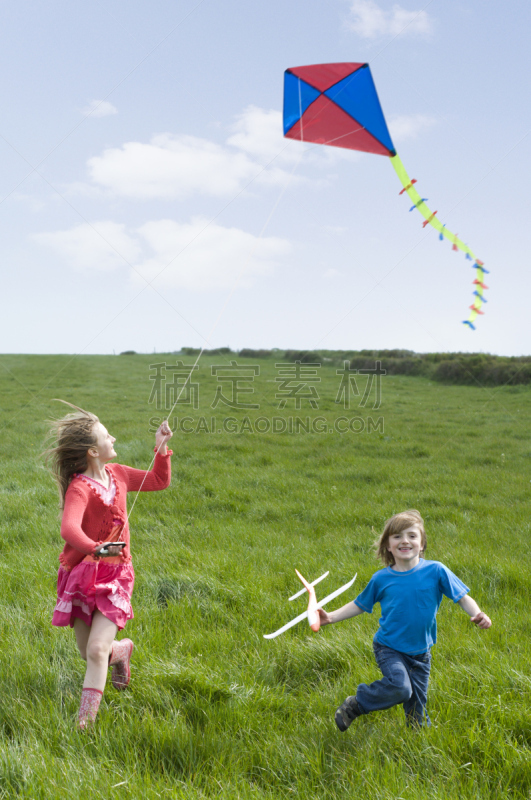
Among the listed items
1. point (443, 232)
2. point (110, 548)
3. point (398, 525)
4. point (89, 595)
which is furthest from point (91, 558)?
point (443, 232)

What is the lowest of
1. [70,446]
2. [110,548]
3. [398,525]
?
[110,548]

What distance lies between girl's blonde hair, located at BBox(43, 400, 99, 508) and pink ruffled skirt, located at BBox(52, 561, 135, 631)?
0.40 m

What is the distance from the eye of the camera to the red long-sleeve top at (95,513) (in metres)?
2.75

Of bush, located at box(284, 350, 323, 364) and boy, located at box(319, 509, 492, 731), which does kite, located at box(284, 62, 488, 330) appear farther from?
bush, located at box(284, 350, 323, 364)

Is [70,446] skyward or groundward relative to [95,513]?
skyward

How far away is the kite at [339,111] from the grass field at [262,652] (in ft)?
12.4

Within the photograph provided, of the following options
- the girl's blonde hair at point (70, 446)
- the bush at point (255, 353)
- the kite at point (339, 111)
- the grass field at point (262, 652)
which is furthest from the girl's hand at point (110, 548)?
the bush at point (255, 353)

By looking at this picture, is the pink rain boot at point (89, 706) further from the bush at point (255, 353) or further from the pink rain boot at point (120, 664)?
the bush at point (255, 353)

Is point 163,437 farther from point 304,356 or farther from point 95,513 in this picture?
point 304,356

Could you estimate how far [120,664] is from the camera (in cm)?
301

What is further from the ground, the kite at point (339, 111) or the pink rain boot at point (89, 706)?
the kite at point (339, 111)

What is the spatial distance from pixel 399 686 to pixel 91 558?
173 cm

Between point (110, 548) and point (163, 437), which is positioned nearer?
point (110, 548)

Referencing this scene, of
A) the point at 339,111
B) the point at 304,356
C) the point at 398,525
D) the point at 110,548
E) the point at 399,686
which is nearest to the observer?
the point at 399,686
